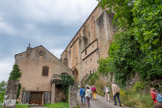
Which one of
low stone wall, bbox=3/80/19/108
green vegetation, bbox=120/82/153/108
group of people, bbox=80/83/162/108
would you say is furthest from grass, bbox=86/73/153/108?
low stone wall, bbox=3/80/19/108

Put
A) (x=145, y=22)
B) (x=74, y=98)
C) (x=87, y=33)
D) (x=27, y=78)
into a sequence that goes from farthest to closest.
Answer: (x=87, y=33)
(x=27, y=78)
(x=74, y=98)
(x=145, y=22)

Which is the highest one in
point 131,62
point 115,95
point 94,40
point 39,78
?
point 94,40

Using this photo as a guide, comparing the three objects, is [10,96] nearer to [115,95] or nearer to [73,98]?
[73,98]

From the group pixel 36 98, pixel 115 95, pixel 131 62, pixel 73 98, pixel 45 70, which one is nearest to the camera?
pixel 115 95

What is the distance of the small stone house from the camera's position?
50.2ft

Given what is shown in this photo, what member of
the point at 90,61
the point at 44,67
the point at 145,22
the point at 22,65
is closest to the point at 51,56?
the point at 44,67

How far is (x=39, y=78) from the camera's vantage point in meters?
16.2

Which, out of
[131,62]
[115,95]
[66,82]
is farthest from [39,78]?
[131,62]

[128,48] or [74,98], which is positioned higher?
[128,48]

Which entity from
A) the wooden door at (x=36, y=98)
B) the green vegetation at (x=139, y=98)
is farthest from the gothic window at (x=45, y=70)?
the green vegetation at (x=139, y=98)

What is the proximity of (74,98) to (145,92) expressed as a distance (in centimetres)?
523

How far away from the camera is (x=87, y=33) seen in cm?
3366

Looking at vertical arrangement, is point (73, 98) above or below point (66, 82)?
below

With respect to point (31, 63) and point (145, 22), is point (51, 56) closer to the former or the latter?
point (31, 63)
